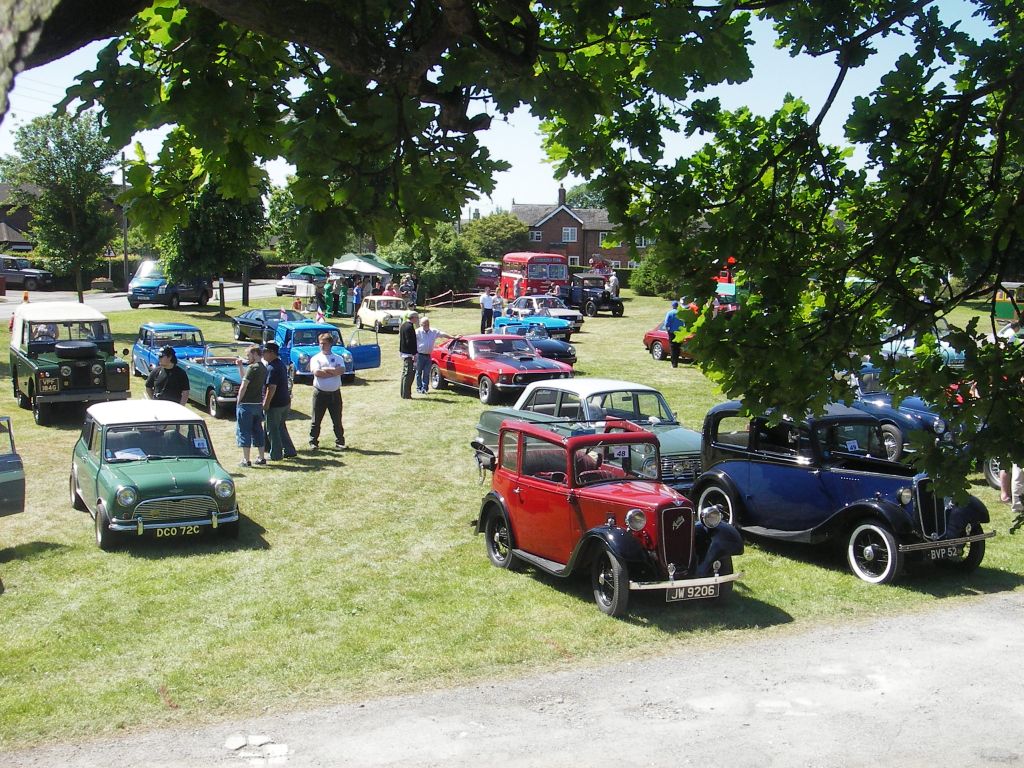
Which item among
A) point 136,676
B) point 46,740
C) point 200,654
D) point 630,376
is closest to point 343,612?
point 200,654

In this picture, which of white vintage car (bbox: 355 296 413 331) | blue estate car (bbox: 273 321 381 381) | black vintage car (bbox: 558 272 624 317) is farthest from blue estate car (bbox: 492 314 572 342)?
black vintage car (bbox: 558 272 624 317)

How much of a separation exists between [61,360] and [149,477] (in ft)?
28.8

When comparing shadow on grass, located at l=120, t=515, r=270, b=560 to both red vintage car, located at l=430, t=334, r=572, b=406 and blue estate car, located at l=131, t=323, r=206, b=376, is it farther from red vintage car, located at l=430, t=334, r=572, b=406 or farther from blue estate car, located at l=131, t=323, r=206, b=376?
blue estate car, located at l=131, t=323, r=206, b=376

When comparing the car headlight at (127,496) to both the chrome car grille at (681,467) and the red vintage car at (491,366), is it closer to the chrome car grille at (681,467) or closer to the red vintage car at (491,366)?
the chrome car grille at (681,467)

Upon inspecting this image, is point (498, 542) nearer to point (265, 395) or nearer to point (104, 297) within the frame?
point (265, 395)

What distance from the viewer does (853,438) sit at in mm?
11844

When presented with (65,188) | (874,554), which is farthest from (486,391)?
(65,188)

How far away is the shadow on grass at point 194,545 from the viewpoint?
36.7ft

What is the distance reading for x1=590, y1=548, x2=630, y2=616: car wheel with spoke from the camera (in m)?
9.21

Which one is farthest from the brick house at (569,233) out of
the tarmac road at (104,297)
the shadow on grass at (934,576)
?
the shadow on grass at (934,576)

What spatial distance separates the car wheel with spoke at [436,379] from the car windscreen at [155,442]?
1159 cm

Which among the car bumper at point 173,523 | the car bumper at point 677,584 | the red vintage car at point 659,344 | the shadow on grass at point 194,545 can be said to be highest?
the red vintage car at point 659,344

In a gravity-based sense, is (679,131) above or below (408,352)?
above

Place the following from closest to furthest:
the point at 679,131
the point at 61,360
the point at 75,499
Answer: the point at 679,131
the point at 75,499
the point at 61,360
